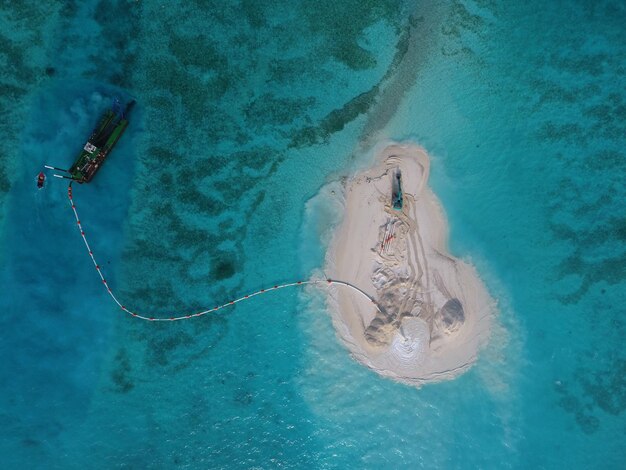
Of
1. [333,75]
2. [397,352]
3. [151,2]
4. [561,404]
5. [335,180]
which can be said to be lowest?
[397,352]

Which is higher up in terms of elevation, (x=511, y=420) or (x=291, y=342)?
(x=511, y=420)

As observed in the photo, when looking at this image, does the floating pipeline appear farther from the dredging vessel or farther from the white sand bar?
the dredging vessel

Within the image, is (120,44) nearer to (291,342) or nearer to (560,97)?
(291,342)

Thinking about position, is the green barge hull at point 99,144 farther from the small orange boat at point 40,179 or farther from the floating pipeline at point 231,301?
the floating pipeline at point 231,301

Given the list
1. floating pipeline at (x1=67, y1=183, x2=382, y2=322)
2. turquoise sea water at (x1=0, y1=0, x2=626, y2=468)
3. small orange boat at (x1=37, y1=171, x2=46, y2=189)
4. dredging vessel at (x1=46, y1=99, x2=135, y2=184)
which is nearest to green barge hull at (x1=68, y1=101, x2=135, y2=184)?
dredging vessel at (x1=46, y1=99, x2=135, y2=184)

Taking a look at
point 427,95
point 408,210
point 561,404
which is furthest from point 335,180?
point 561,404

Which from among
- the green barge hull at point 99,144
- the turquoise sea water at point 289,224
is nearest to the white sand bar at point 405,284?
the turquoise sea water at point 289,224
